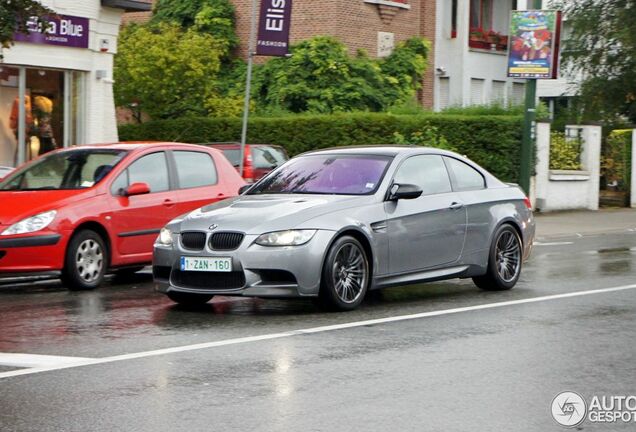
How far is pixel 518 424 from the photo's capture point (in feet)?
20.8

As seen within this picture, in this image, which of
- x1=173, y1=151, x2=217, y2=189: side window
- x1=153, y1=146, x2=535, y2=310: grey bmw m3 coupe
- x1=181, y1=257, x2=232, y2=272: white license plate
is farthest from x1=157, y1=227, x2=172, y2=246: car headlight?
x1=173, y1=151, x2=217, y2=189: side window

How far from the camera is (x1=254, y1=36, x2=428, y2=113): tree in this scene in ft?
115

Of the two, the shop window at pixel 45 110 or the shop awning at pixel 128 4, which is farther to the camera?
the shop awning at pixel 128 4

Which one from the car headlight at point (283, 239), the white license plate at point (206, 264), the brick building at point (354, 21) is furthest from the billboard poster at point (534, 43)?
the white license plate at point (206, 264)

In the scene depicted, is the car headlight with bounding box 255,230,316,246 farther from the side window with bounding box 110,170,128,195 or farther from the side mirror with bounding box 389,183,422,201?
the side window with bounding box 110,170,128,195

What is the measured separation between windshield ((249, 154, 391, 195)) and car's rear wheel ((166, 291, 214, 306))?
125 centimetres

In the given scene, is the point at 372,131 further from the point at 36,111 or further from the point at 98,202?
the point at 98,202

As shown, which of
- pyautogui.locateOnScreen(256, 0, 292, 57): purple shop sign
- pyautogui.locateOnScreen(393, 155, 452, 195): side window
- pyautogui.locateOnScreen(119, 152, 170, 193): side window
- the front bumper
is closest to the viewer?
the front bumper

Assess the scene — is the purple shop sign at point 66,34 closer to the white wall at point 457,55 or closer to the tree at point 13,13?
the tree at point 13,13

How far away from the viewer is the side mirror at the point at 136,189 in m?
13.4

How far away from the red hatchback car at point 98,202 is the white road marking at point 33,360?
4.29 m

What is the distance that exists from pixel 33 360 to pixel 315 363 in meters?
1.86

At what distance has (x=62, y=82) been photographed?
83.8 ft

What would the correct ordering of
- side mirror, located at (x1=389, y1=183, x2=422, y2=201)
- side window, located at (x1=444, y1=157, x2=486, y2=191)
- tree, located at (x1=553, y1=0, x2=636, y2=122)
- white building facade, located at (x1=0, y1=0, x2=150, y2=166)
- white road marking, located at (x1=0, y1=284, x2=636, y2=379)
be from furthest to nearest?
tree, located at (x1=553, y1=0, x2=636, y2=122) → white building facade, located at (x1=0, y1=0, x2=150, y2=166) → side window, located at (x1=444, y1=157, x2=486, y2=191) → side mirror, located at (x1=389, y1=183, x2=422, y2=201) → white road marking, located at (x1=0, y1=284, x2=636, y2=379)
